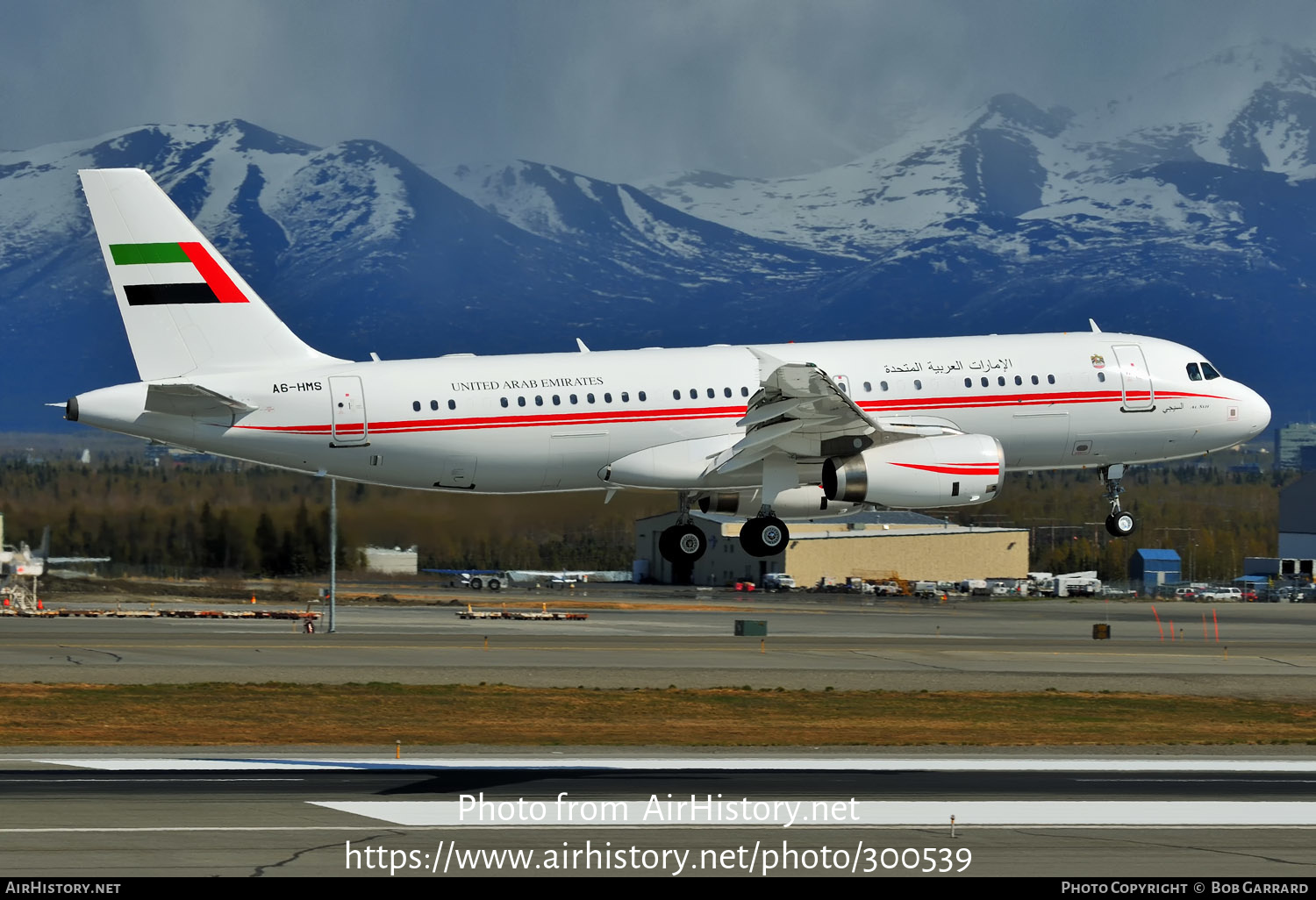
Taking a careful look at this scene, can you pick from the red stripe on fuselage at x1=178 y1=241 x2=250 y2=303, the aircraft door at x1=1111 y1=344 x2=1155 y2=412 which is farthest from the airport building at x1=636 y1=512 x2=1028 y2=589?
the red stripe on fuselage at x1=178 y1=241 x2=250 y2=303

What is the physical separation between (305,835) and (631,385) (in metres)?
21.7

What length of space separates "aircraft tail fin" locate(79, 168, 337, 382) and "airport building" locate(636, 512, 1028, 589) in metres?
86.2

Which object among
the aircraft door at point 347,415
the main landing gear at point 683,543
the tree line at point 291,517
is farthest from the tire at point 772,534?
the tree line at point 291,517

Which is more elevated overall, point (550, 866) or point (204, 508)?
point (204, 508)

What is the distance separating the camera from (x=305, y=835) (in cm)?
2598

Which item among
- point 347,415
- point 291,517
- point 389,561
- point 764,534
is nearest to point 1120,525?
point 764,534

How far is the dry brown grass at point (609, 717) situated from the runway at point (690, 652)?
3290mm

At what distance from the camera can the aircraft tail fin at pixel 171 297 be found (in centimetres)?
4606

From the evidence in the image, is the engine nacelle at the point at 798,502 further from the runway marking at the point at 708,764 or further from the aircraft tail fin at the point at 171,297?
the aircraft tail fin at the point at 171,297

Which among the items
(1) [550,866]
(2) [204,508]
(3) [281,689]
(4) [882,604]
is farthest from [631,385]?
(4) [882,604]

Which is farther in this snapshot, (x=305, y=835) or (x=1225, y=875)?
(x=305, y=835)

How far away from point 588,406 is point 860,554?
312 feet

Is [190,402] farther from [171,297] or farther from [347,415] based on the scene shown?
[347,415]
